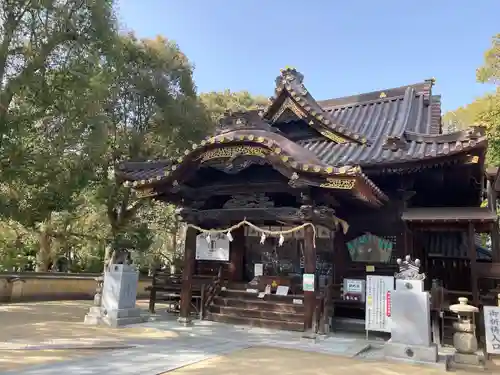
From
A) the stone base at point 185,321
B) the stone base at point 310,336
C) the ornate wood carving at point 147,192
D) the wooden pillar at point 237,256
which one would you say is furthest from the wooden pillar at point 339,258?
the ornate wood carving at point 147,192

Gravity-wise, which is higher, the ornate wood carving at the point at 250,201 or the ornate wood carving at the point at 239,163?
the ornate wood carving at the point at 239,163

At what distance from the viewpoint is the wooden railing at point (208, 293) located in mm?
11644

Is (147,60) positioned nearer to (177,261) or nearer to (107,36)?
(107,36)

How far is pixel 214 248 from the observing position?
13.2m

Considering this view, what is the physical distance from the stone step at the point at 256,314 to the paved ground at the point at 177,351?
0.51m

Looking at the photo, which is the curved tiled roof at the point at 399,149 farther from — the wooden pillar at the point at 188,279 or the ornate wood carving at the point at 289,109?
the wooden pillar at the point at 188,279

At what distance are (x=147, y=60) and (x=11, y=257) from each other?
39.4 feet

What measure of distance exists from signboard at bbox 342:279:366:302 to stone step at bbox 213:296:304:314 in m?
1.39

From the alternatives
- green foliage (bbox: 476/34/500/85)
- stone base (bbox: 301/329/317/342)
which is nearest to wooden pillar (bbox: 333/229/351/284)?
stone base (bbox: 301/329/317/342)

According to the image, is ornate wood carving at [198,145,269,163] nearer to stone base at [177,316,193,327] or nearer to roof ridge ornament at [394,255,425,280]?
roof ridge ornament at [394,255,425,280]

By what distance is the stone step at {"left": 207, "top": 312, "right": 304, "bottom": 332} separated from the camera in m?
10.2

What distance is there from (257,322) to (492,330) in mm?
5483

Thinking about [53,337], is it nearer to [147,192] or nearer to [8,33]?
[147,192]

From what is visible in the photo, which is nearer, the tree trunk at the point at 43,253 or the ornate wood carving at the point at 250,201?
the ornate wood carving at the point at 250,201
